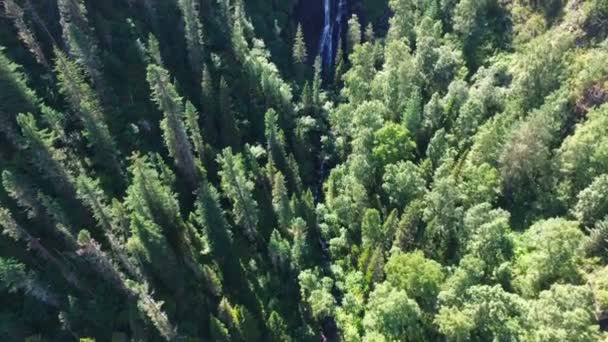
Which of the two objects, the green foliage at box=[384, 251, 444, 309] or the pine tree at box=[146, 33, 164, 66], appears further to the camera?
the pine tree at box=[146, 33, 164, 66]

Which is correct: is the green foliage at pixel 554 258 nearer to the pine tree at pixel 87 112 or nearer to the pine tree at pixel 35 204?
the pine tree at pixel 35 204

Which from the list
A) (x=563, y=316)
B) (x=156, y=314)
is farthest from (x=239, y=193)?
(x=563, y=316)

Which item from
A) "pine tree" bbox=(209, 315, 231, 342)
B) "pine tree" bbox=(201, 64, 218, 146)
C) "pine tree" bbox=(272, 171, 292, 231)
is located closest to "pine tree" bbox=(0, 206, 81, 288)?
"pine tree" bbox=(209, 315, 231, 342)

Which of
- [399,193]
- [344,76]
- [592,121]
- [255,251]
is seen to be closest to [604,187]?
[592,121]

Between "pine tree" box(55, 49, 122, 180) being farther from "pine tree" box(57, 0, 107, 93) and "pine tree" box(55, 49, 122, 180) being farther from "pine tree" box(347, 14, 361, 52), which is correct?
"pine tree" box(347, 14, 361, 52)

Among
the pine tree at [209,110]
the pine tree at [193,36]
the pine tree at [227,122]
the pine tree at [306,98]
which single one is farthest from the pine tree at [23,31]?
the pine tree at [306,98]

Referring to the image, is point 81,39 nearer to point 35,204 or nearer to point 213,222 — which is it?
point 35,204

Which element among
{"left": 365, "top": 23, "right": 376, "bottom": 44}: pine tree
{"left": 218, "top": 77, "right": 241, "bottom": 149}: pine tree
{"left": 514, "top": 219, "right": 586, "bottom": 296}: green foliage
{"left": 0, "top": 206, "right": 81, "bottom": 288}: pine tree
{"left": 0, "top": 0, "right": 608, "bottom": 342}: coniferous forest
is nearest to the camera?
{"left": 514, "top": 219, "right": 586, "bottom": 296}: green foliage
